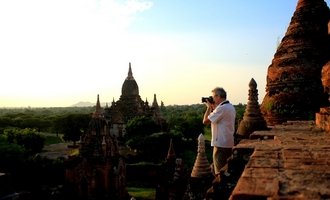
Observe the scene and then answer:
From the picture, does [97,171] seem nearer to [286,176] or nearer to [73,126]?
[286,176]

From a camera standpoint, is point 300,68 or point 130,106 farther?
point 130,106

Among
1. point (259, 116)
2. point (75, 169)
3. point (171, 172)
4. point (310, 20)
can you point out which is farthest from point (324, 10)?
point (75, 169)

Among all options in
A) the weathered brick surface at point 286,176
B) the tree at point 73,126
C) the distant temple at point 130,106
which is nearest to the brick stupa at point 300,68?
the weathered brick surface at point 286,176

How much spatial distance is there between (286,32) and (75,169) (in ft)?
42.8

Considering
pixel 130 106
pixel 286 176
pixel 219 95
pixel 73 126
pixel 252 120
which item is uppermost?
pixel 130 106

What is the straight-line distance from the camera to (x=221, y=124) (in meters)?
6.03

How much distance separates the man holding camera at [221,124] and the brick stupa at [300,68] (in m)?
7.75

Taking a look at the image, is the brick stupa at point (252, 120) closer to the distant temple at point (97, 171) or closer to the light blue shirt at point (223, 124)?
the light blue shirt at point (223, 124)

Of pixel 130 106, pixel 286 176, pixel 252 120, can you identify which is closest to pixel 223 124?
pixel 286 176

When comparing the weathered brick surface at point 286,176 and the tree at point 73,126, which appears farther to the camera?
the tree at point 73,126

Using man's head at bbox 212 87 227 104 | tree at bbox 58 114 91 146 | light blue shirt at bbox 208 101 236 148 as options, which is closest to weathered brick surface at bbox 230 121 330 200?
light blue shirt at bbox 208 101 236 148

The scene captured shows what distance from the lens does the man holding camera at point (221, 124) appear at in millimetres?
5965

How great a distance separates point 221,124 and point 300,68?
846cm

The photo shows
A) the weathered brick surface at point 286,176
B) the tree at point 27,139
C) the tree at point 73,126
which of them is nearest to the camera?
the weathered brick surface at point 286,176
